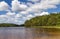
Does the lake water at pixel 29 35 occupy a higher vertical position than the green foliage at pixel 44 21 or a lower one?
lower

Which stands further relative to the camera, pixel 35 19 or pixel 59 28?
pixel 59 28

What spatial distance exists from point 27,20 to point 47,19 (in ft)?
3.87

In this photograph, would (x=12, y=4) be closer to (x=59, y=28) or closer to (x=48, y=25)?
(x=48, y=25)

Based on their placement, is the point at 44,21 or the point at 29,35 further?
the point at 44,21

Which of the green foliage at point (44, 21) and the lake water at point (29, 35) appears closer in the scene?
the lake water at point (29, 35)

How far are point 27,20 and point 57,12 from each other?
1.70 metres

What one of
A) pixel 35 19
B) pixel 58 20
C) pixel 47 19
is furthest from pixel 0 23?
pixel 58 20

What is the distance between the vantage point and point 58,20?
11.3 metres

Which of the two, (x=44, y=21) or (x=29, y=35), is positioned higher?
(x=44, y=21)

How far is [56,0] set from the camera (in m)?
10.6

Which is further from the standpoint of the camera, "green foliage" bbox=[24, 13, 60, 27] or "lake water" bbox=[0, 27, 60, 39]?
"green foliage" bbox=[24, 13, 60, 27]

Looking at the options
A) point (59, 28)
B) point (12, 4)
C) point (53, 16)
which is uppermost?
point (12, 4)

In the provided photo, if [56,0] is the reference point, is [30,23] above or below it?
below

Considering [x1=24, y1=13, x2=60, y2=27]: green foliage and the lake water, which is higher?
[x1=24, y1=13, x2=60, y2=27]: green foliage
